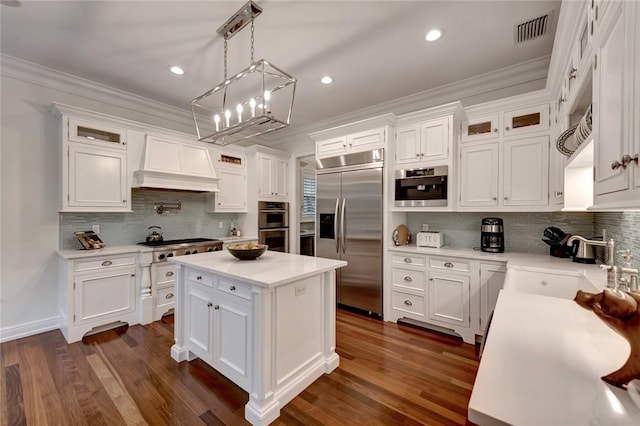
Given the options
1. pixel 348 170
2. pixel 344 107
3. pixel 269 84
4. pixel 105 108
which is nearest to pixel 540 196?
pixel 348 170

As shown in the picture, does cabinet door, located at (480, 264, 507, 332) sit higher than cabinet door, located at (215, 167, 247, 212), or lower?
lower

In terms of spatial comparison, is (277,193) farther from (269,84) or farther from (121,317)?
(121,317)

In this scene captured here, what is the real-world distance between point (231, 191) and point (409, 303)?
3.15 meters

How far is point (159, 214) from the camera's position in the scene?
12.9 feet

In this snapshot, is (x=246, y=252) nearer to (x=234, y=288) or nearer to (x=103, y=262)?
(x=234, y=288)

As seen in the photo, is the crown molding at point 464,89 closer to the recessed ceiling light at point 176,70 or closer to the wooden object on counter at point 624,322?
the recessed ceiling light at point 176,70

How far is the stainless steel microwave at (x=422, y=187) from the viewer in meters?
3.09

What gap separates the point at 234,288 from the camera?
1895mm

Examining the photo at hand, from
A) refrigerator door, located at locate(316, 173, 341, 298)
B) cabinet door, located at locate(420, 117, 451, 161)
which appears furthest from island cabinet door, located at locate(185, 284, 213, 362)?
cabinet door, located at locate(420, 117, 451, 161)

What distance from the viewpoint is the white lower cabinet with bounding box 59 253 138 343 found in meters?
2.79

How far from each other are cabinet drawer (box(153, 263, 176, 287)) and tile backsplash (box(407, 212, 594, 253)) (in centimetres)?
321

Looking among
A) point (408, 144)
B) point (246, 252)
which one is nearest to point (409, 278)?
point (408, 144)

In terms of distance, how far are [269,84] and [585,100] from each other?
9.79 ft

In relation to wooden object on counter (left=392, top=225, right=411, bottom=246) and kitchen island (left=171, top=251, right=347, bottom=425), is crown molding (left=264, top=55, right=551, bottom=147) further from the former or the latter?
kitchen island (left=171, top=251, right=347, bottom=425)
